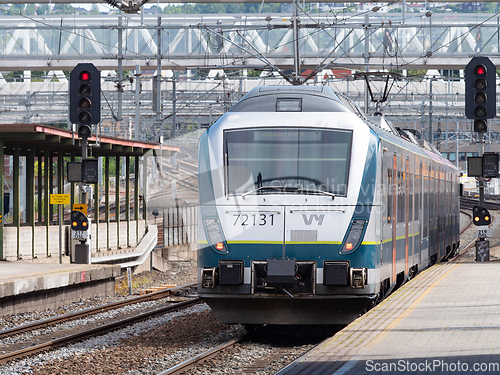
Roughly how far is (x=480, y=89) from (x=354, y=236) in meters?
9.70

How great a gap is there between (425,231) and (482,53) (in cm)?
1588

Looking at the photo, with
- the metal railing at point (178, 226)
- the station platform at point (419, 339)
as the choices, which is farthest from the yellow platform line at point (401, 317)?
the metal railing at point (178, 226)

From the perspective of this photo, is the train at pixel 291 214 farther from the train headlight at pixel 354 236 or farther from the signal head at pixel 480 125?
the signal head at pixel 480 125

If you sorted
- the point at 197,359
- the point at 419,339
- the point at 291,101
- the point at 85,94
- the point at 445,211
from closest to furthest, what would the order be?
the point at 419,339
the point at 197,359
the point at 291,101
the point at 85,94
the point at 445,211

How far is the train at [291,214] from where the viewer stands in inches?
384

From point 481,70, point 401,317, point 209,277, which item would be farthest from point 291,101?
point 481,70

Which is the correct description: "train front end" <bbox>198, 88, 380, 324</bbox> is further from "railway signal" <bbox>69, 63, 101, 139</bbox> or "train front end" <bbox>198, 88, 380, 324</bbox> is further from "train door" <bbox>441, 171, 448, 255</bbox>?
"train door" <bbox>441, 171, 448, 255</bbox>

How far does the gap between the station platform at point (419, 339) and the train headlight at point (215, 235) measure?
77.9 inches

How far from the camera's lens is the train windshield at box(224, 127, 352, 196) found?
32.8 feet

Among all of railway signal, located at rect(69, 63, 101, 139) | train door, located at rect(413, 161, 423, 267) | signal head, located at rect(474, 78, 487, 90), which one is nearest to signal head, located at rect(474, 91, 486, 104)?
signal head, located at rect(474, 78, 487, 90)

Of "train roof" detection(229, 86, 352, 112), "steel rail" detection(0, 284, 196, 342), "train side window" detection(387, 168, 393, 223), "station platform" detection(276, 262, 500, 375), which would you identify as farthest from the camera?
"steel rail" detection(0, 284, 196, 342)

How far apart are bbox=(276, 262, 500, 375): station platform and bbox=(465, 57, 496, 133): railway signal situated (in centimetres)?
616

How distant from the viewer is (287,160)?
33.0ft

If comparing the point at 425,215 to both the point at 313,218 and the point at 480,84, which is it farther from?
the point at 313,218
